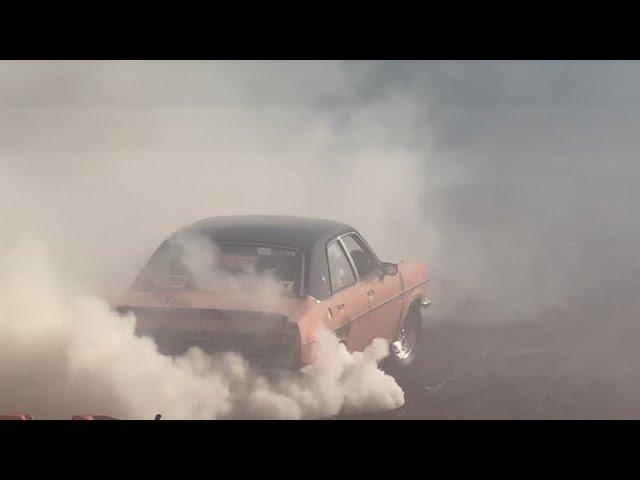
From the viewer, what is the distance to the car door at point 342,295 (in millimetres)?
8117

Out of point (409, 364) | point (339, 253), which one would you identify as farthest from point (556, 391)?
point (339, 253)

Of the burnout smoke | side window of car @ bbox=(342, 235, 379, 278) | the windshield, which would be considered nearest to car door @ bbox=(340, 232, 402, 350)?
side window of car @ bbox=(342, 235, 379, 278)

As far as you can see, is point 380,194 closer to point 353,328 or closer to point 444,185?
point 444,185

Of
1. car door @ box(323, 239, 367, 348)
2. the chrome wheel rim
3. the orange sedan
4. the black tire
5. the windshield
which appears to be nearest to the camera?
the orange sedan

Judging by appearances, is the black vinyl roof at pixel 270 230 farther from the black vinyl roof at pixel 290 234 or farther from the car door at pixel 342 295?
the car door at pixel 342 295

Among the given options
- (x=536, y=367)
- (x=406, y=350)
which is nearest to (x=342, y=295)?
(x=406, y=350)

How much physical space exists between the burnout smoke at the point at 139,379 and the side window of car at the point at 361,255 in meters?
1.05

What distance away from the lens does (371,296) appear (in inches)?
352

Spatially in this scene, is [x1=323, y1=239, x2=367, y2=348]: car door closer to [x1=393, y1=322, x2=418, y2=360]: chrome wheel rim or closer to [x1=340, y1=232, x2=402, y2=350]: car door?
[x1=340, y1=232, x2=402, y2=350]: car door

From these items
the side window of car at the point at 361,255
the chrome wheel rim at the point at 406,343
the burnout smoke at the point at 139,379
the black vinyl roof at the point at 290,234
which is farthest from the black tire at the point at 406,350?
the burnout smoke at the point at 139,379

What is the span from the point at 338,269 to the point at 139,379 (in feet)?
6.02

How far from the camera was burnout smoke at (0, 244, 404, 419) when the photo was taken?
7.62m

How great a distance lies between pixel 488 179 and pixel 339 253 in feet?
73.5

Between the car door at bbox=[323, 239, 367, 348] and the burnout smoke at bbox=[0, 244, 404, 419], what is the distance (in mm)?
150
